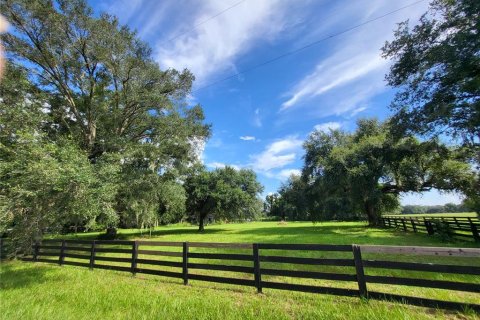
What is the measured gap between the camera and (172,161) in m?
17.8

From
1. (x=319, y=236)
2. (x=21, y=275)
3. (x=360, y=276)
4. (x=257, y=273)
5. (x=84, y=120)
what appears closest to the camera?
(x=360, y=276)

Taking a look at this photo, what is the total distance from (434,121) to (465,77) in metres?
2.00

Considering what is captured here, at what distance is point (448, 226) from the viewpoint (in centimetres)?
1333

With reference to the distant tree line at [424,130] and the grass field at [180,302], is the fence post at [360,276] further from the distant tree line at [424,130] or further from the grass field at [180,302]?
the distant tree line at [424,130]

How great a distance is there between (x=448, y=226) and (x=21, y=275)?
1974 centimetres

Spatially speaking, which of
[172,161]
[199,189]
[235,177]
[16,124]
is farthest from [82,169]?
[235,177]

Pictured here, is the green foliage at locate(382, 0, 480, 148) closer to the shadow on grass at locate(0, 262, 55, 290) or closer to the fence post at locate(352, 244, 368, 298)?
the fence post at locate(352, 244, 368, 298)

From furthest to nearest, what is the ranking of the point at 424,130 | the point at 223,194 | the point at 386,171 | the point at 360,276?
the point at 223,194 → the point at 386,171 → the point at 424,130 → the point at 360,276

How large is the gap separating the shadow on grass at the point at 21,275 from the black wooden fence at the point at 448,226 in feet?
59.7

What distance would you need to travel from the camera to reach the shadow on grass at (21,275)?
6.90 metres

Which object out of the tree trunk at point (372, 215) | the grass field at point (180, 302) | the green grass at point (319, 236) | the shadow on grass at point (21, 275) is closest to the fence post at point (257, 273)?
the grass field at point (180, 302)

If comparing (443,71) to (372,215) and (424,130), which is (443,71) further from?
(372,215)

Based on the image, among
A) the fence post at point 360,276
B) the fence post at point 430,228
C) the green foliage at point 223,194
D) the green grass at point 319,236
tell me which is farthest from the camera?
the green foliage at point 223,194

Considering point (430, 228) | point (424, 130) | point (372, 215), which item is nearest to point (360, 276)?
point (424, 130)
